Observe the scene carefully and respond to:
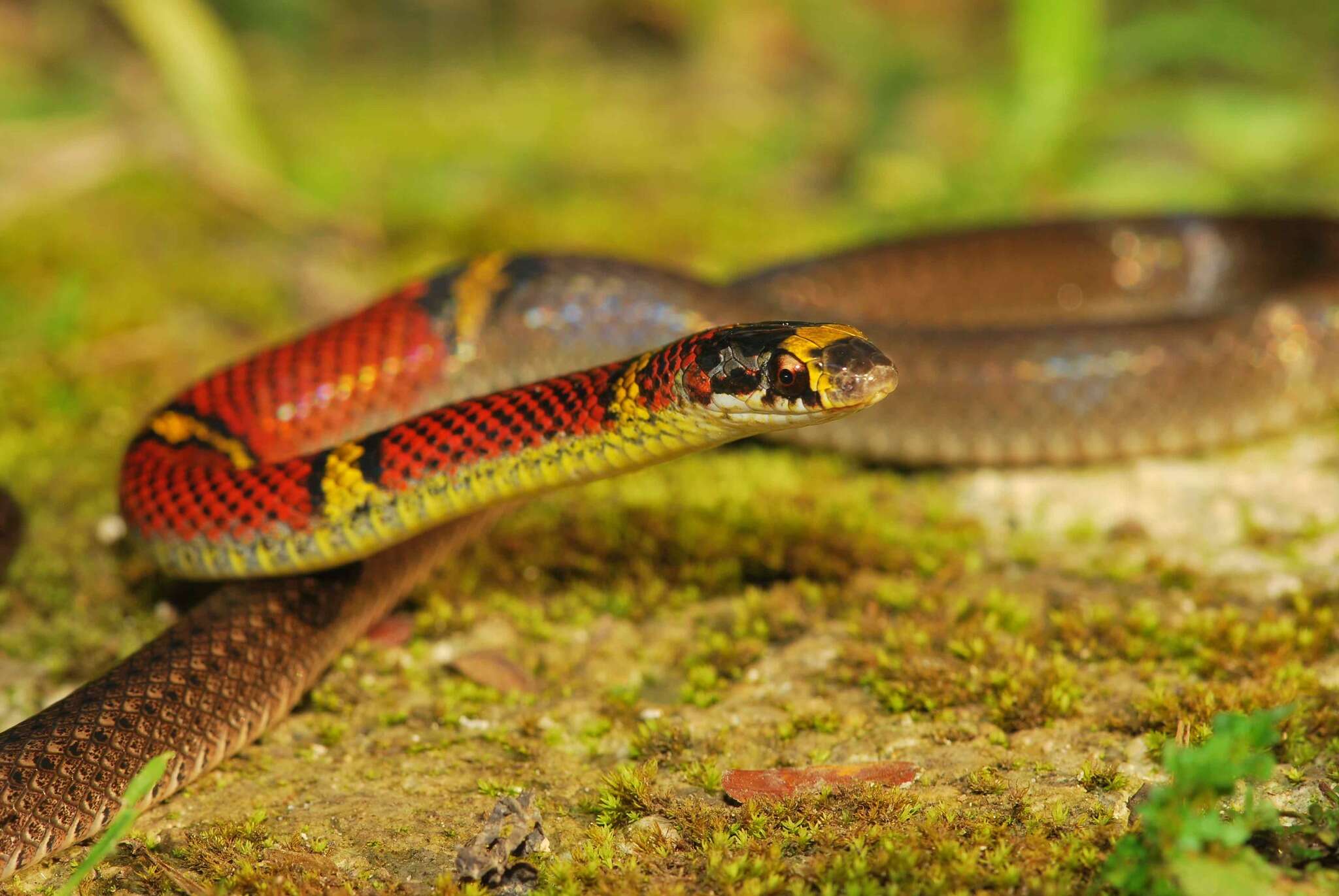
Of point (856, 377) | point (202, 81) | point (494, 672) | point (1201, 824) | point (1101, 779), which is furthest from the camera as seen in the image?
point (202, 81)

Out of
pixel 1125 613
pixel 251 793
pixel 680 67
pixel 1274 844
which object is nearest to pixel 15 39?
pixel 680 67

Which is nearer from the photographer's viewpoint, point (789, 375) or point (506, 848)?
point (506, 848)

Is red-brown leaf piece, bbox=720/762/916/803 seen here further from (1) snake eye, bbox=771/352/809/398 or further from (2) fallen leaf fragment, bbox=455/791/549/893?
(1) snake eye, bbox=771/352/809/398

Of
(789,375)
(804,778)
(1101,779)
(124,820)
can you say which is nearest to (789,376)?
(789,375)

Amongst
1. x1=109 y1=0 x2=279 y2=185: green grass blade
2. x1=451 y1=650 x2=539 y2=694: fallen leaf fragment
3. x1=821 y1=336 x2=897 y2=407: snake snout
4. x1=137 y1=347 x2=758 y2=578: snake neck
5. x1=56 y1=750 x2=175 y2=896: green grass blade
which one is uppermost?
x1=109 y1=0 x2=279 y2=185: green grass blade

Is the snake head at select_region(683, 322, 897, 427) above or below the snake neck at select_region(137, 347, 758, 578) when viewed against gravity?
above

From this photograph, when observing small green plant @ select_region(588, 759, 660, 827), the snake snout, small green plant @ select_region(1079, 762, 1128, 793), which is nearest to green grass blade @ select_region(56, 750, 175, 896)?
small green plant @ select_region(588, 759, 660, 827)

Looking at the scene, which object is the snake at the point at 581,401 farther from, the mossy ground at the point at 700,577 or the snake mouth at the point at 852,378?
the mossy ground at the point at 700,577

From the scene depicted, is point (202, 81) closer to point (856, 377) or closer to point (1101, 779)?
point (856, 377)
